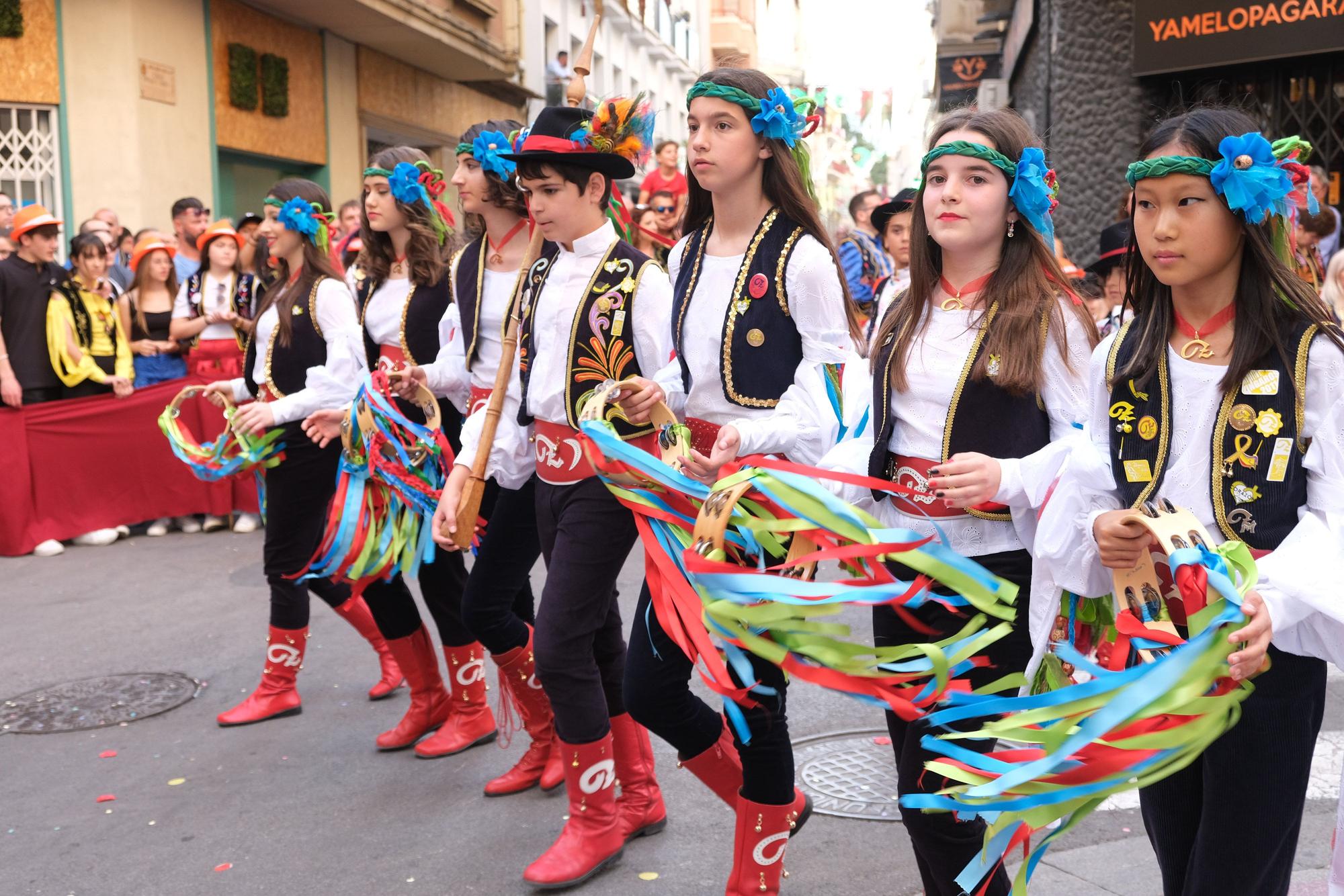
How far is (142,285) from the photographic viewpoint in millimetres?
10359

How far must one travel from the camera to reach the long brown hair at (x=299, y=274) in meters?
5.37

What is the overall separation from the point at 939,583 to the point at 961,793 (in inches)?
22.8

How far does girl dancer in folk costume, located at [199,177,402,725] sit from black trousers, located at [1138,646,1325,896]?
369cm

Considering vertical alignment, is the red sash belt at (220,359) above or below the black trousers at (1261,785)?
above

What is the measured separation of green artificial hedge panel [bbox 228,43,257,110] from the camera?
15227mm

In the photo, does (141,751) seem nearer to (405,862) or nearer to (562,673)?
(405,862)

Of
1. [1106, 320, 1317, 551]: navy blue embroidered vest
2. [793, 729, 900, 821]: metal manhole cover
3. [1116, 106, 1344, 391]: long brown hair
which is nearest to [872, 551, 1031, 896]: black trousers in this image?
[1106, 320, 1317, 551]: navy blue embroidered vest

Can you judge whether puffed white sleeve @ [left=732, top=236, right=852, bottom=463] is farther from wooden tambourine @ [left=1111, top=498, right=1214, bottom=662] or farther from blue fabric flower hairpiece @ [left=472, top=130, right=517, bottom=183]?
blue fabric flower hairpiece @ [left=472, top=130, right=517, bottom=183]

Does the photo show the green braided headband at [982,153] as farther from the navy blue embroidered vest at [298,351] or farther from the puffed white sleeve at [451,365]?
the navy blue embroidered vest at [298,351]

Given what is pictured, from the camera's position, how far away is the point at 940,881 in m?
A: 2.88

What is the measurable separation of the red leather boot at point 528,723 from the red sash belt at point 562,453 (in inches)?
A: 35.1

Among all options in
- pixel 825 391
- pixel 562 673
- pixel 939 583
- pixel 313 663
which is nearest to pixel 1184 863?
pixel 939 583

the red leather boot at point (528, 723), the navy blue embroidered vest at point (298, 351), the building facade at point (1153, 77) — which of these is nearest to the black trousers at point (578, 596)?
the red leather boot at point (528, 723)

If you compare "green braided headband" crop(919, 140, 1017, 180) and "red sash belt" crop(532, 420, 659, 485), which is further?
"red sash belt" crop(532, 420, 659, 485)
